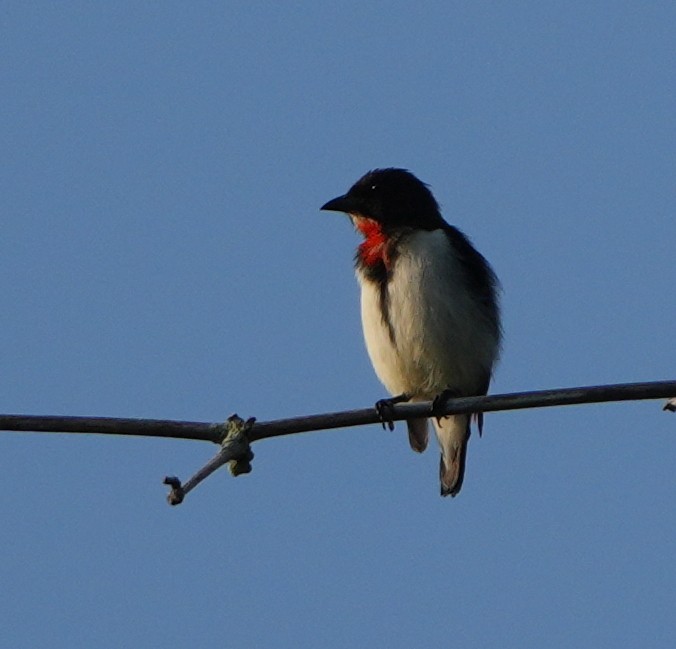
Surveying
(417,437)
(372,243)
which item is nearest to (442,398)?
(417,437)

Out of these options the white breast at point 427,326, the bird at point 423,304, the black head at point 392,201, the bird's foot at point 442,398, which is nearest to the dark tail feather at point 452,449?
the bird at point 423,304

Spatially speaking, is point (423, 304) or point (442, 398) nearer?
point (442, 398)

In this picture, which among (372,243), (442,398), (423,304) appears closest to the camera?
(442,398)

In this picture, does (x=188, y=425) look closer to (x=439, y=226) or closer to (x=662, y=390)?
(x=662, y=390)

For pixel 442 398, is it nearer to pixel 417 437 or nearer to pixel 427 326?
pixel 427 326

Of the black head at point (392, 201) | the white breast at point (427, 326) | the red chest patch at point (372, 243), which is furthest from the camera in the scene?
the black head at point (392, 201)

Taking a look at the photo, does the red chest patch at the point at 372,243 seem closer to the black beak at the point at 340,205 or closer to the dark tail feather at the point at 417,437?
the black beak at the point at 340,205

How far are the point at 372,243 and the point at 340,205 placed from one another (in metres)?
0.53

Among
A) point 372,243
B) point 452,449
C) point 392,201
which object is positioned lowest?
point 452,449

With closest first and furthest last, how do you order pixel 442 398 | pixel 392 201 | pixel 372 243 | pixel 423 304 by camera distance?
pixel 442 398 → pixel 423 304 → pixel 372 243 → pixel 392 201

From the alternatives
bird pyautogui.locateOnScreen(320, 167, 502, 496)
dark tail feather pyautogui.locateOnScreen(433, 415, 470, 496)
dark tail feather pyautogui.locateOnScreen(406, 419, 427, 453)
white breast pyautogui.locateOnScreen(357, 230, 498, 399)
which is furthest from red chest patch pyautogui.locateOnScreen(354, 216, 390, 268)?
dark tail feather pyautogui.locateOnScreen(433, 415, 470, 496)

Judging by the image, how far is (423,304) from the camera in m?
7.80

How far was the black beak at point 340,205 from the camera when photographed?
867cm

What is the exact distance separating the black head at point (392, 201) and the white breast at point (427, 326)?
240 millimetres
